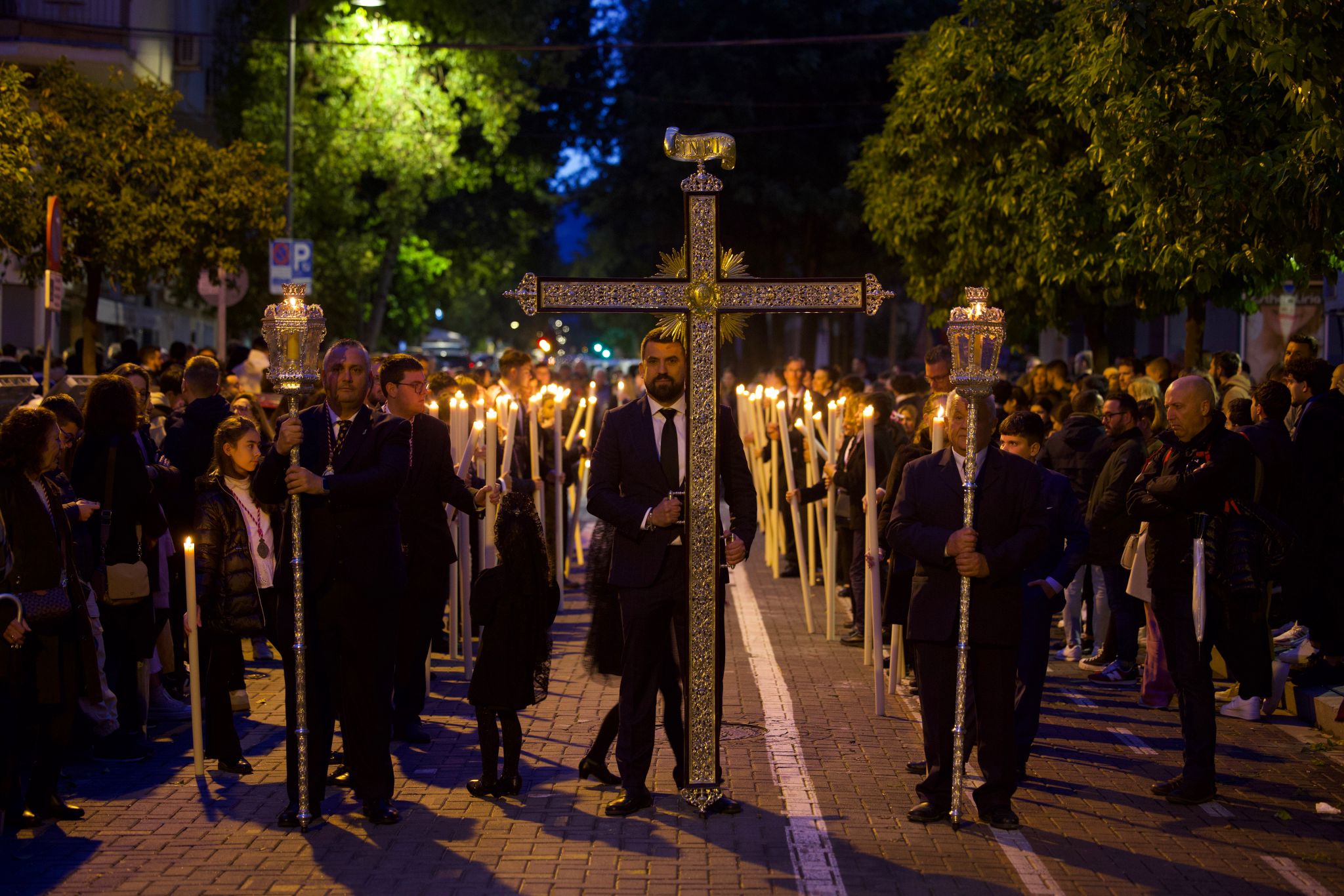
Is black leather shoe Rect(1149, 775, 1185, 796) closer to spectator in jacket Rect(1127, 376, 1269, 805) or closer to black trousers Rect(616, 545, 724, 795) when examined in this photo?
spectator in jacket Rect(1127, 376, 1269, 805)

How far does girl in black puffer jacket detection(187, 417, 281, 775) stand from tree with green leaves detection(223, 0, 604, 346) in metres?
24.3

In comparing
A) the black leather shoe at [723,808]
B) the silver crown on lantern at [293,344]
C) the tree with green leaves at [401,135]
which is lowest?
the black leather shoe at [723,808]

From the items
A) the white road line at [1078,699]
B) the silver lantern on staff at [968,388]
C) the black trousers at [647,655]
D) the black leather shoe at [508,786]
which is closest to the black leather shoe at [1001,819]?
the silver lantern on staff at [968,388]

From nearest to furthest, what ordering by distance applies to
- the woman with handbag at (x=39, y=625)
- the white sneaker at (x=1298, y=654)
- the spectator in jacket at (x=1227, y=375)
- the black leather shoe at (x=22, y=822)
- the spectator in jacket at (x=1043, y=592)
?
the woman with handbag at (x=39, y=625), the black leather shoe at (x=22, y=822), the spectator in jacket at (x=1043, y=592), the white sneaker at (x=1298, y=654), the spectator in jacket at (x=1227, y=375)

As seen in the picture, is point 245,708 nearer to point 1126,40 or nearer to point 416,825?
point 416,825

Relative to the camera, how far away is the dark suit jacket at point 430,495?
9.12 meters

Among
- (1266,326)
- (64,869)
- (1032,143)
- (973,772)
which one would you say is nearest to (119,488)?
(64,869)

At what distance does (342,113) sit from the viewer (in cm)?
3444

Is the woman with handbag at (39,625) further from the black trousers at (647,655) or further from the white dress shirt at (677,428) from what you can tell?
the white dress shirt at (677,428)

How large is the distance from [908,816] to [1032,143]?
46.9 feet

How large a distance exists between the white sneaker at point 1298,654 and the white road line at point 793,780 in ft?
11.3

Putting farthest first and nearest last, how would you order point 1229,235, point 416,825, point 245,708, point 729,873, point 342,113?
point 342,113 < point 1229,235 < point 245,708 < point 416,825 < point 729,873

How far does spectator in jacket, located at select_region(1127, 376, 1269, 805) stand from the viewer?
318 inches

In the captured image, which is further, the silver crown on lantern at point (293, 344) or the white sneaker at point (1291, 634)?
the white sneaker at point (1291, 634)
